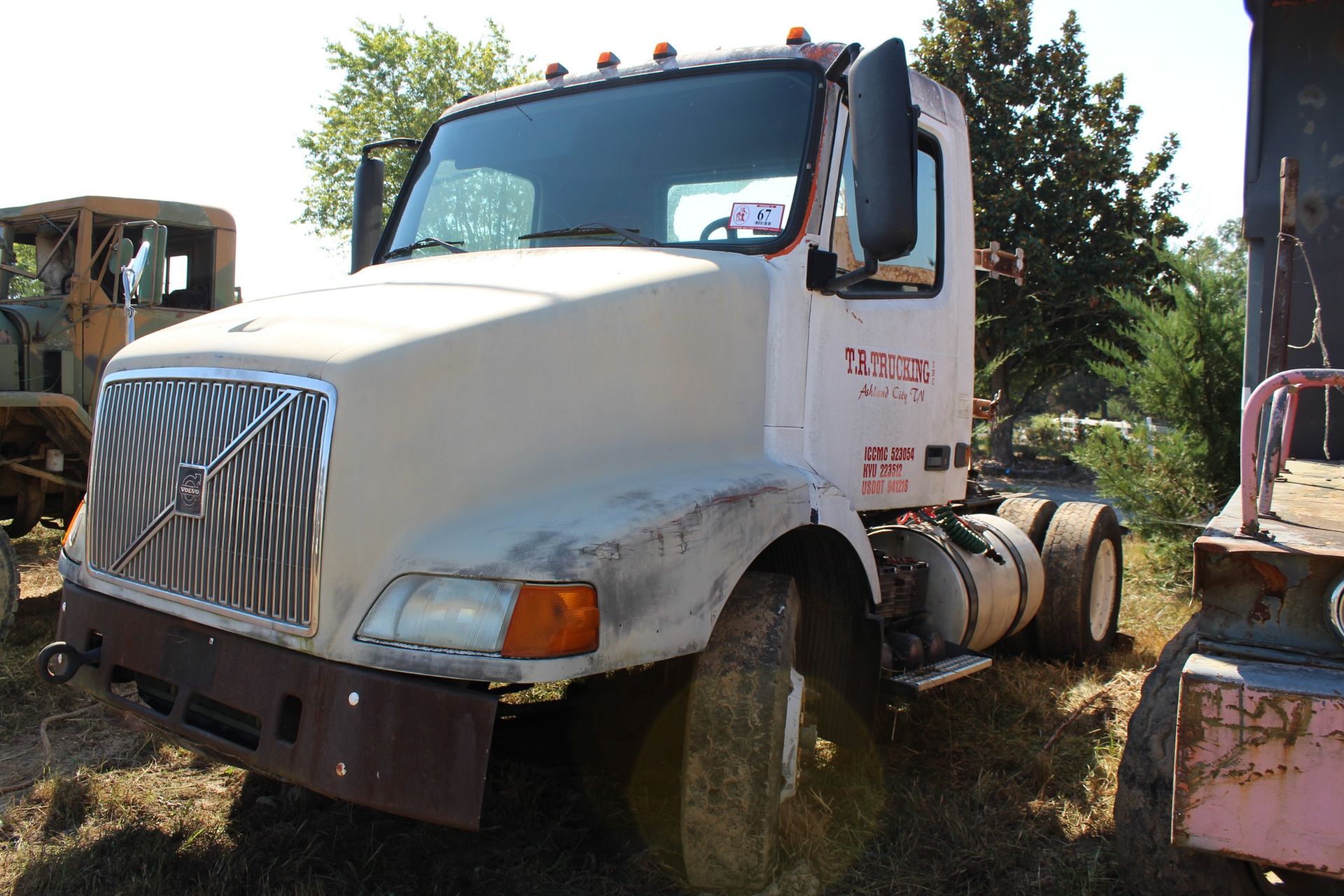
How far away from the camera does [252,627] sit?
254cm

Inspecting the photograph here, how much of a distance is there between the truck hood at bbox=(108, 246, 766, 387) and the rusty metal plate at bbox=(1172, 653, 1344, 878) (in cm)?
177

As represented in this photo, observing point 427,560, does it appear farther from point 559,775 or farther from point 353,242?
point 353,242

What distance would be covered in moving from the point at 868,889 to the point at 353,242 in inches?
135

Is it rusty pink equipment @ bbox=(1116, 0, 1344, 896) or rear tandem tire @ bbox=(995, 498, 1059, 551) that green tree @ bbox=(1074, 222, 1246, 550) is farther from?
rusty pink equipment @ bbox=(1116, 0, 1344, 896)

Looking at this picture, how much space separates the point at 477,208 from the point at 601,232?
850mm

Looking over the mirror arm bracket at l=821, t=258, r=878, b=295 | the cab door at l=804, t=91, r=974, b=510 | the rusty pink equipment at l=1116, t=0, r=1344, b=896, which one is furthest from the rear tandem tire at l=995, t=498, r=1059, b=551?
the mirror arm bracket at l=821, t=258, r=878, b=295

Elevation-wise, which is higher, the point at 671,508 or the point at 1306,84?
the point at 1306,84

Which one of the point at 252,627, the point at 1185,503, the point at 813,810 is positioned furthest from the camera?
the point at 1185,503

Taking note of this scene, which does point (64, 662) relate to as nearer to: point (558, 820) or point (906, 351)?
point (558, 820)

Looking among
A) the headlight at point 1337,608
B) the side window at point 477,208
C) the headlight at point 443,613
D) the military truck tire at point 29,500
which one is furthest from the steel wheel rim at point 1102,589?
the military truck tire at point 29,500

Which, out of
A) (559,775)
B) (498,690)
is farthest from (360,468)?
(559,775)

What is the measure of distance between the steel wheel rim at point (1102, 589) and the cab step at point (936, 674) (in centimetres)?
201

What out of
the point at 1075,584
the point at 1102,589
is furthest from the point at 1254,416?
the point at 1102,589

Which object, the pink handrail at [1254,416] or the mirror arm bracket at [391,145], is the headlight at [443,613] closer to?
the pink handrail at [1254,416]
